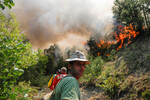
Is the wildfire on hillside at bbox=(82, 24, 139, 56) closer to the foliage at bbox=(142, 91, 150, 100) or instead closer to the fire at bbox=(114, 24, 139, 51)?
the fire at bbox=(114, 24, 139, 51)

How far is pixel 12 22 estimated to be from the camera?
34.1 ft

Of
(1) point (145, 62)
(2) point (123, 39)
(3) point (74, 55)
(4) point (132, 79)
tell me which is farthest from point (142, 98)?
(2) point (123, 39)

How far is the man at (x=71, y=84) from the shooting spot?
3.76 ft

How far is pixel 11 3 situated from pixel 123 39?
55.7 ft

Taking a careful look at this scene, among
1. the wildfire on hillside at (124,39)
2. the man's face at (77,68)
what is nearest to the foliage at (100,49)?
the wildfire on hillside at (124,39)

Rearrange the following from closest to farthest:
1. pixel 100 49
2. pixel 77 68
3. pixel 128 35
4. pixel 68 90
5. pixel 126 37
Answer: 1. pixel 68 90
2. pixel 77 68
3. pixel 128 35
4. pixel 126 37
5. pixel 100 49

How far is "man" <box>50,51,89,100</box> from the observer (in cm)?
115

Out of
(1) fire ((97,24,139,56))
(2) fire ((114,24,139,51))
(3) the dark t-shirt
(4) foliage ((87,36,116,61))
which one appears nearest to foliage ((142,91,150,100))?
(3) the dark t-shirt

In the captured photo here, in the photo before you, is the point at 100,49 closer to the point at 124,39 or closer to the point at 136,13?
the point at 124,39

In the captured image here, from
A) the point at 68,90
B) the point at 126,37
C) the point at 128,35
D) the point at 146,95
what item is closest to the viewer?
the point at 68,90

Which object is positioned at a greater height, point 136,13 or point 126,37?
point 136,13

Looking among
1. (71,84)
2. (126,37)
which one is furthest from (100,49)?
(71,84)

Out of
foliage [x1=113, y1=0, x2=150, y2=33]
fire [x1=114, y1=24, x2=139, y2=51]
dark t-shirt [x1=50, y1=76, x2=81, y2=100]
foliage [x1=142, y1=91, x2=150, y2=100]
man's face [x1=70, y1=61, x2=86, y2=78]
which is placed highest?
foliage [x1=113, y1=0, x2=150, y2=33]

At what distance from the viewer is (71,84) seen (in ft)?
3.99
